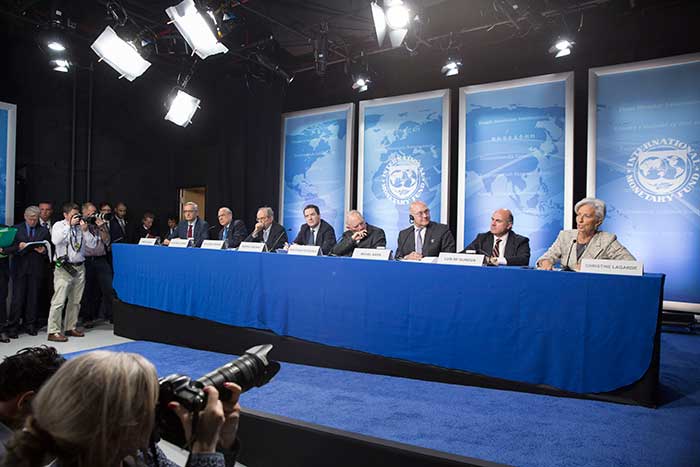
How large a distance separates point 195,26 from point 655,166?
4321 mm

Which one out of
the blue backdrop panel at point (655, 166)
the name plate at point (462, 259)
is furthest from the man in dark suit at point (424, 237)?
the blue backdrop panel at point (655, 166)

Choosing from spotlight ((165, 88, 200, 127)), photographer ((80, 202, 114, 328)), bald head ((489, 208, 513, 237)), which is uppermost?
spotlight ((165, 88, 200, 127))

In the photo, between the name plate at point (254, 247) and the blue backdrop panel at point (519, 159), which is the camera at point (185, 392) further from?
the blue backdrop panel at point (519, 159)

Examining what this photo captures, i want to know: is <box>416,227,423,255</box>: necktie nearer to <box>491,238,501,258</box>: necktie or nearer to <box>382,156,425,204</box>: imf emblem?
<box>491,238,501,258</box>: necktie

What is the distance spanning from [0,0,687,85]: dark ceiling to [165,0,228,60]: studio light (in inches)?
9.0

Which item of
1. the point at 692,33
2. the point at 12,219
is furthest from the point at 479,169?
the point at 12,219

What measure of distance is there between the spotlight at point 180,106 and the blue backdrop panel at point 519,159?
317cm

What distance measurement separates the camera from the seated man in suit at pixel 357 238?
12.8 ft

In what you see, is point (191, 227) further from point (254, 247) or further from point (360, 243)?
point (360, 243)

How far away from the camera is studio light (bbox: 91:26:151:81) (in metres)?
4.20

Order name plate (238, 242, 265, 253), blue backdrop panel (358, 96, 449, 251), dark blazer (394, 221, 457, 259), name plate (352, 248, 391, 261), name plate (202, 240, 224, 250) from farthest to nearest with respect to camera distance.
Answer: blue backdrop panel (358, 96, 449, 251) → name plate (202, 240, 224, 250) → dark blazer (394, 221, 457, 259) → name plate (238, 242, 265, 253) → name plate (352, 248, 391, 261)

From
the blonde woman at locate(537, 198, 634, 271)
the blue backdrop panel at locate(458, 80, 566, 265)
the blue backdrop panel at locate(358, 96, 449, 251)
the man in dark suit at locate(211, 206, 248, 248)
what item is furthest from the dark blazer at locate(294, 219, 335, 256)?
the blonde woman at locate(537, 198, 634, 271)

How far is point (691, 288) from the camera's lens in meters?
4.13

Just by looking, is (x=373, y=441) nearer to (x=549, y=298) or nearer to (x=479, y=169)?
(x=549, y=298)
